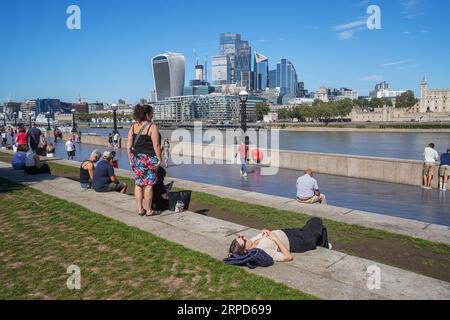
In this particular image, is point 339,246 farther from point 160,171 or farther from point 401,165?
point 401,165

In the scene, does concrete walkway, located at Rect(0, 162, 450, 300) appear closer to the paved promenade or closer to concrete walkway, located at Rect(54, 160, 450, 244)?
concrete walkway, located at Rect(54, 160, 450, 244)

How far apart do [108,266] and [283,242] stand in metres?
2.27

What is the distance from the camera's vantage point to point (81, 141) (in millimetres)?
38062

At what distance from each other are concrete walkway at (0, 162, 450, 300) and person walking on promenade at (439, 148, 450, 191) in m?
8.50

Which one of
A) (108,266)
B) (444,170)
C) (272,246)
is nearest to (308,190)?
(272,246)

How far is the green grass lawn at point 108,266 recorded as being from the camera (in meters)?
3.92

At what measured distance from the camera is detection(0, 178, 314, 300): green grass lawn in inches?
154

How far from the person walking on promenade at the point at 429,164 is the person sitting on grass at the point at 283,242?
830 centimetres

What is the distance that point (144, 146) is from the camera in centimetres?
631

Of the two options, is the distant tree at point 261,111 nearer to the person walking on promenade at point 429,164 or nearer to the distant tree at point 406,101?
the distant tree at point 406,101

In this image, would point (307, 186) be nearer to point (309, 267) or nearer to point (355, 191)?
point (355, 191)

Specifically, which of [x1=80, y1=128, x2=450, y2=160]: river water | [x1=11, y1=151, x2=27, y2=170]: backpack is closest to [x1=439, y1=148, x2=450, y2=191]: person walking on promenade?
[x1=11, y1=151, x2=27, y2=170]: backpack
